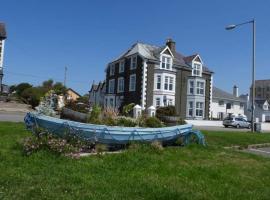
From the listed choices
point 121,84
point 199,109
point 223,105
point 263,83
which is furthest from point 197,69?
point 263,83

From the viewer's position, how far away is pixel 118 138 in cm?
1108

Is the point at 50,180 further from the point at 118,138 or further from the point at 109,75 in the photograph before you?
the point at 109,75

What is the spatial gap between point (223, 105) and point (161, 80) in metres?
24.8

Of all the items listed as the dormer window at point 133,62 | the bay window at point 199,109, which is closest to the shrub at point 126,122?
the dormer window at point 133,62

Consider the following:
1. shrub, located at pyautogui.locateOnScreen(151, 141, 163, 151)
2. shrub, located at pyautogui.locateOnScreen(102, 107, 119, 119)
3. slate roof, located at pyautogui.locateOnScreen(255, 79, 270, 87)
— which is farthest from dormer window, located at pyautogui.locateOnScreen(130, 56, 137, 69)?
slate roof, located at pyautogui.locateOnScreen(255, 79, 270, 87)

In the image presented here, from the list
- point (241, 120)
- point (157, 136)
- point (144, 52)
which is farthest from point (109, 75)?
point (157, 136)

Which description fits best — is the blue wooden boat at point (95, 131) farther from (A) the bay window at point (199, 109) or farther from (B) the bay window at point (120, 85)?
(A) the bay window at point (199, 109)

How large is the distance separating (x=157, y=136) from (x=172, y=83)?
4084cm

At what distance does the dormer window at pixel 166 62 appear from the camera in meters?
51.6

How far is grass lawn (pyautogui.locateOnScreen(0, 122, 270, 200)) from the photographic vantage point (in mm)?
6660

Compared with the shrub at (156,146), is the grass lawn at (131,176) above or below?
below

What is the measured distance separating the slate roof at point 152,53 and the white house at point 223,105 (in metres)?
13.6

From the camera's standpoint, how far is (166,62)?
171ft

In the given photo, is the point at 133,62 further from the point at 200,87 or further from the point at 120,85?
the point at 200,87
